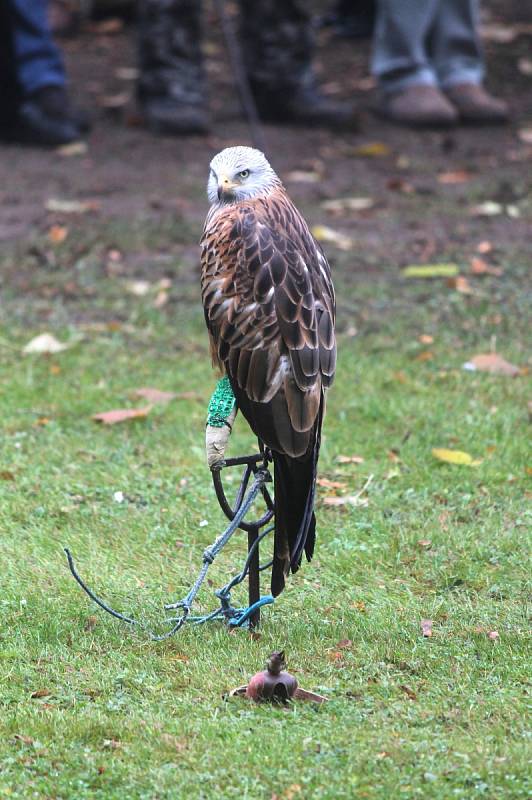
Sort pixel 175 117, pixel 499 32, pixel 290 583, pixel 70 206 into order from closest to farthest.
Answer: pixel 290 583 → pixel 70 206 → pixel 175 117 → pixel 499 32

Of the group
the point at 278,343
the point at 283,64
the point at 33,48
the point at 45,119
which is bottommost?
the point at 45,119

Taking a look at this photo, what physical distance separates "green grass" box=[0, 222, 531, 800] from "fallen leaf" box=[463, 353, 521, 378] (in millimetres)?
78

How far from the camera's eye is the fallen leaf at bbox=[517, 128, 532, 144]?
33.0ft

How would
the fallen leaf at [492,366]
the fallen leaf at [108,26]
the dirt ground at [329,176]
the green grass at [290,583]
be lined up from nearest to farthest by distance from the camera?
the green grass at [290,583]
the fallen leaf at [492,366]
the dirt ground at [329,176]
the fallen leaf at [108,26]

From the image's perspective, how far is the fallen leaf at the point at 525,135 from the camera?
1005 centimetres

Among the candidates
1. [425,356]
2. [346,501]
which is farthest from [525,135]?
[346,501]

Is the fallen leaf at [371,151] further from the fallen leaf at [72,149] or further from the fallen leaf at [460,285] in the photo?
the fallen leaf at [460,285]

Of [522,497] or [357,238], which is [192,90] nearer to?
[357,238]

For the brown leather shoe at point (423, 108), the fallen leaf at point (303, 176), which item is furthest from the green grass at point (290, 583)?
the brown leather shoe at point (423, 108)

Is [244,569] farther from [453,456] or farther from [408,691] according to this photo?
[453,456]

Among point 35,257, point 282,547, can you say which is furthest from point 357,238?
point 282,547

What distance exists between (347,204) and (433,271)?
1379 millimetres

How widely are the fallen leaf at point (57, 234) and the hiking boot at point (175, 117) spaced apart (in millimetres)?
2351

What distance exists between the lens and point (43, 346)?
6.30 m
